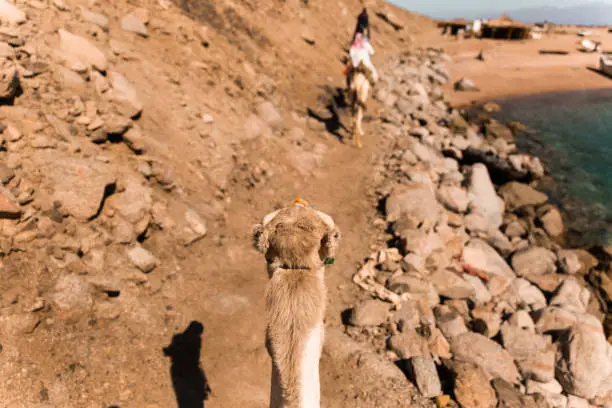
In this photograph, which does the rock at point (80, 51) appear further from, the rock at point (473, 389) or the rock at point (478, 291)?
the rock at point (478, 291)

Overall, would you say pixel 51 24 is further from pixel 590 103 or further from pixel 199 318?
pixel 590 103

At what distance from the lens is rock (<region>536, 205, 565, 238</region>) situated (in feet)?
37.1

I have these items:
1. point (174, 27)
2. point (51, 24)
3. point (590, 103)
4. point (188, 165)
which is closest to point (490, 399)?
point (188, 165)

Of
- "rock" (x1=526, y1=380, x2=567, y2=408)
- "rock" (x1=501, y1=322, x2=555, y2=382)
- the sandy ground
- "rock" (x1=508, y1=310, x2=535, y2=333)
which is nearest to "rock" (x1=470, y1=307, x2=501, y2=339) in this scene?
"rock" (x1=501, y1=322, x2=555, y2=382)

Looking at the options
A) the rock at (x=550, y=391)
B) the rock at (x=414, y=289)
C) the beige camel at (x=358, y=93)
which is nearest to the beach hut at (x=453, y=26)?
the beige camel at (x=358, y=93)

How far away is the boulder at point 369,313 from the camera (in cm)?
634

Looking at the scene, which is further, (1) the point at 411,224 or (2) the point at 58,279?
(1) the point at 411,224

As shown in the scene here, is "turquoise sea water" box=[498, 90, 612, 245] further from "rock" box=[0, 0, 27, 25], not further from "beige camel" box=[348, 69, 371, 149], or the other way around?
"rock" box=[0, 0, 27, 25]

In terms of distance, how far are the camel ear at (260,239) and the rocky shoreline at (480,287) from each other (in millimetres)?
3590

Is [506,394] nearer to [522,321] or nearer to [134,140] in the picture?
[522,321]

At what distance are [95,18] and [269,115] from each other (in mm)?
4974

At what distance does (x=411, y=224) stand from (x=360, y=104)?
19.4 ft

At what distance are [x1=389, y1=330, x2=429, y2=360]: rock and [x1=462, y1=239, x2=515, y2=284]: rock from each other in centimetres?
321

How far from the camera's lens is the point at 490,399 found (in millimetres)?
5227
